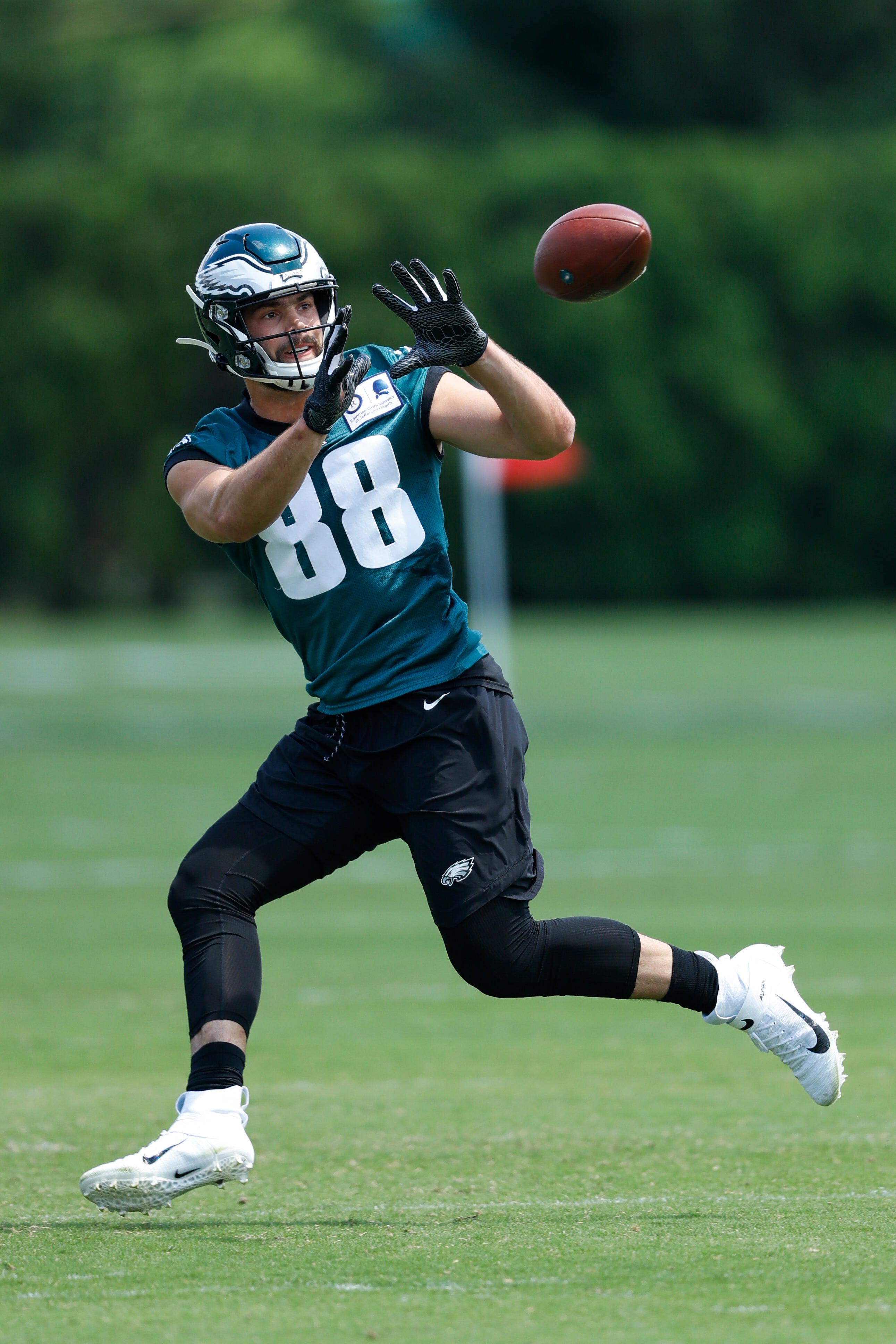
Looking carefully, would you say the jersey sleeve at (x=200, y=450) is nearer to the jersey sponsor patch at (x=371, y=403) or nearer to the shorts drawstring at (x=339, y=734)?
the jersey sponsor patch at (x=371, y=403)

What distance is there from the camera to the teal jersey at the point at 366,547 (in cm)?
507

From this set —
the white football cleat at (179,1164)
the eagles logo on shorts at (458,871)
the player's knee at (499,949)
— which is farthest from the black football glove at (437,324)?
the white football cleat at (179,1164)

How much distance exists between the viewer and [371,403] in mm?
5102

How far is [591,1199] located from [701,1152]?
688 mm

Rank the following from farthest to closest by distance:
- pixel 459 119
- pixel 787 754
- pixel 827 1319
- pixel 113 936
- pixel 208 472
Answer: pixel 459 119
pixel 787 754
pixel 113 936
pixel 208 472
pixel 827 1319

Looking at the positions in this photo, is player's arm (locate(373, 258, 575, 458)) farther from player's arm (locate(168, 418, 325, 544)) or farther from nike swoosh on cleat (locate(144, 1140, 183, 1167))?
nike swoosh on cleat (locate(144, 1140, 183, 1167))

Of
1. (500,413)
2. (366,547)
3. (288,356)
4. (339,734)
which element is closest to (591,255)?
(500,413)

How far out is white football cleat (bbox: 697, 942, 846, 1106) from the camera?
5219 millimetres

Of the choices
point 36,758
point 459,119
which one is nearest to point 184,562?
point 459,119

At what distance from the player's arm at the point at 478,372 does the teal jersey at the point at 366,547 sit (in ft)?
0.49

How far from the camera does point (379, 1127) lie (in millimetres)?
6090

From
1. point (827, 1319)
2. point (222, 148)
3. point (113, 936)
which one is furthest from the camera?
point (222, 148)

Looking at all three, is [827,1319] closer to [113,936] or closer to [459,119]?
[113,936]

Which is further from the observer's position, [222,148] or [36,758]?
[222,148]
